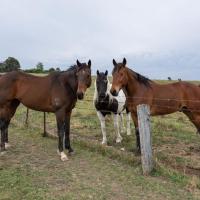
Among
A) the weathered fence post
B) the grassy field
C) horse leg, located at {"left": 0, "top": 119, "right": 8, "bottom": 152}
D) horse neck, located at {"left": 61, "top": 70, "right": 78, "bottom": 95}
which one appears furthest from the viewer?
horse leg, located at {"left": 0, "top": 119, "right": 8, "bottom": 152}

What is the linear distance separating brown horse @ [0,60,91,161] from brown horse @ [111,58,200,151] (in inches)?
41.7

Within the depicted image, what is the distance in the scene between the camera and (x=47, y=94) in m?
8.30

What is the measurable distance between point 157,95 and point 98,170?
2.76m

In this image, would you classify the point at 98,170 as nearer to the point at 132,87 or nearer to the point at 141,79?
the point at 132,87

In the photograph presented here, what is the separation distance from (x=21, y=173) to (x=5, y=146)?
7.98ft

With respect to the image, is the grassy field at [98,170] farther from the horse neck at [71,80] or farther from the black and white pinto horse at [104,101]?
the horse neck at [71,80]

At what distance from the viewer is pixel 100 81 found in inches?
379

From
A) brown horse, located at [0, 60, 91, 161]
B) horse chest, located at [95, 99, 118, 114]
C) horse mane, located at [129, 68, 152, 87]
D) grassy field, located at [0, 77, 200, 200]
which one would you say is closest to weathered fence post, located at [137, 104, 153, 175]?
grassy field, located at [0, 77, 200, 200]

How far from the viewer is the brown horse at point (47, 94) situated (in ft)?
26.3

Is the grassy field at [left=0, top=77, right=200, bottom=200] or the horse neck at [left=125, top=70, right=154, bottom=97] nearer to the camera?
the grassy field at [left=0, top=77, right=200, bottom=200]

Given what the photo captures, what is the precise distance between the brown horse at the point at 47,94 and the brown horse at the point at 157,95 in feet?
3.48

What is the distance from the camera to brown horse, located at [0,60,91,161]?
8.02 metres

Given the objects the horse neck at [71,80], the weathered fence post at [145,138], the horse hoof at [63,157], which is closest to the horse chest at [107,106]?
the horse neck at [71,80]

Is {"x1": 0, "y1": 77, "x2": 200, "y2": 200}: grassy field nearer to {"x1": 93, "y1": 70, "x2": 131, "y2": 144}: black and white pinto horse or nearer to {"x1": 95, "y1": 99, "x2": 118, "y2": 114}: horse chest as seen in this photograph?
{"x1": 93, "y1": 70, "x2": 131, "y2": 144}: black and white pinto horse
